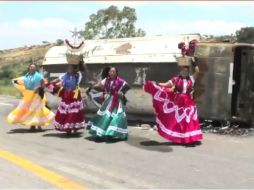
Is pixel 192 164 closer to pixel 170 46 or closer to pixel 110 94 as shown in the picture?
pixel 110 94

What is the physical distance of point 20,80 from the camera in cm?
1438

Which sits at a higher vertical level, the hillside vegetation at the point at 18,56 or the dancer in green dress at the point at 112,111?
the dancer in green dress at the point at 112,111

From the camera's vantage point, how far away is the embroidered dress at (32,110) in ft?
45.4

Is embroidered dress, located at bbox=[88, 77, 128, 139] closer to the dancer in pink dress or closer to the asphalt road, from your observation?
the asphalt road

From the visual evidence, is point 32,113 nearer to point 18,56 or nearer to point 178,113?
point 178,113

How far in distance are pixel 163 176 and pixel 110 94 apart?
13.1 ft

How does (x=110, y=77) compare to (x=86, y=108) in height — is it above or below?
above

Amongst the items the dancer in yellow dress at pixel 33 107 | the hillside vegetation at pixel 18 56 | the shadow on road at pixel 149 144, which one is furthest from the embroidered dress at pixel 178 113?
the hillside vegetation at pixel 18 56

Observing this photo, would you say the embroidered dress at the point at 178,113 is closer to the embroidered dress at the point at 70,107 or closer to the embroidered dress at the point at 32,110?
the embroidered dress at the point at 70,107

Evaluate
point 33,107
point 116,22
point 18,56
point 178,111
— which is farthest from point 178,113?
point 18,56

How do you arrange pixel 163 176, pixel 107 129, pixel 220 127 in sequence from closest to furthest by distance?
pixel 163 176, pixel 107 129, pixel 220 127

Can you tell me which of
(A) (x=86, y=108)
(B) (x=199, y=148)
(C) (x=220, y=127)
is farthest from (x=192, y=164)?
(A) (x=86, y=108)

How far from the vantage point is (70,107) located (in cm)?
1294

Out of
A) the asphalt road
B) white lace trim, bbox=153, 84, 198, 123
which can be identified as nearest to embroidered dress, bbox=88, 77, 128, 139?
the asphalt road
